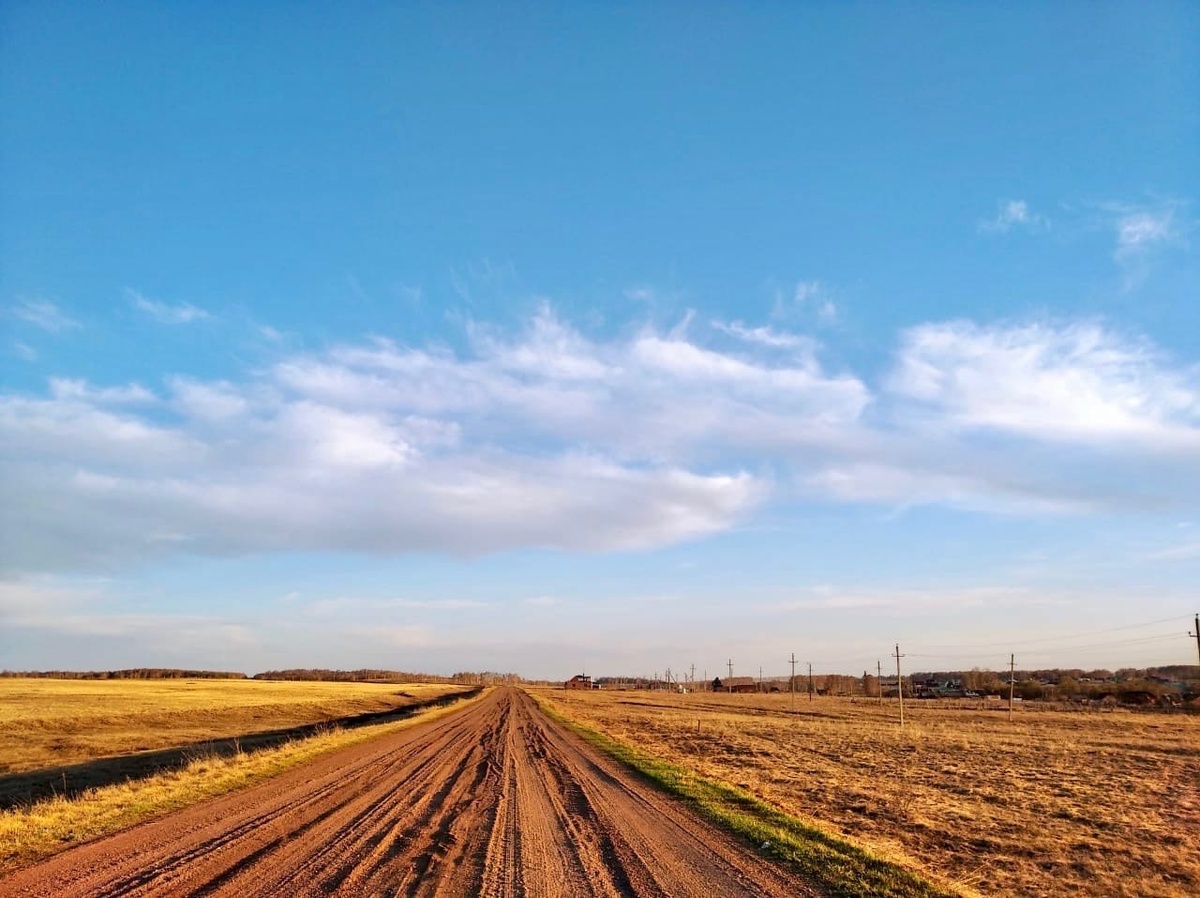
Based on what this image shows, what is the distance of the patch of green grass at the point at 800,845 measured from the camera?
1016 centimetres

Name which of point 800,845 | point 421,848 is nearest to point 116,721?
point 421,848

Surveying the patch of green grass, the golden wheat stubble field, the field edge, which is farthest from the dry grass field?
the patch of green grass

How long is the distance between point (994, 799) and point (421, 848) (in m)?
15.8

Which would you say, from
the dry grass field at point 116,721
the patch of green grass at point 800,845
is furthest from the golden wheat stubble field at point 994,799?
the dry grass field at point 116,721

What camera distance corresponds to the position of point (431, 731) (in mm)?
42312

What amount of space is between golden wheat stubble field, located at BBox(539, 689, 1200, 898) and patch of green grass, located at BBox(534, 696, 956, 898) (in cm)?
78

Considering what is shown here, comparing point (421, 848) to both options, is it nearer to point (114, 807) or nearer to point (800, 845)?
point (800, 845)

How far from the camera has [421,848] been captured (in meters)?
12.0

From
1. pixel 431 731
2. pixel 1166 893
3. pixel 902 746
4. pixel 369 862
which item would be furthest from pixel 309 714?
pixel 1166 893

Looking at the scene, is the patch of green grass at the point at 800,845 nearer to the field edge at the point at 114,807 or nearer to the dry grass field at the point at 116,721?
the field edge at the point at 114,807

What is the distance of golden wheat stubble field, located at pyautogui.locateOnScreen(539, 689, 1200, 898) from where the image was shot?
12523 mm

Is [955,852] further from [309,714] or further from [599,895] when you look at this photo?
[309,714]

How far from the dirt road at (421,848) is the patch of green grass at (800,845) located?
533 millimetres

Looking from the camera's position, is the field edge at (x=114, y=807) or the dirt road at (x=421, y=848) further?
the field edge at (x=114, y=807)
